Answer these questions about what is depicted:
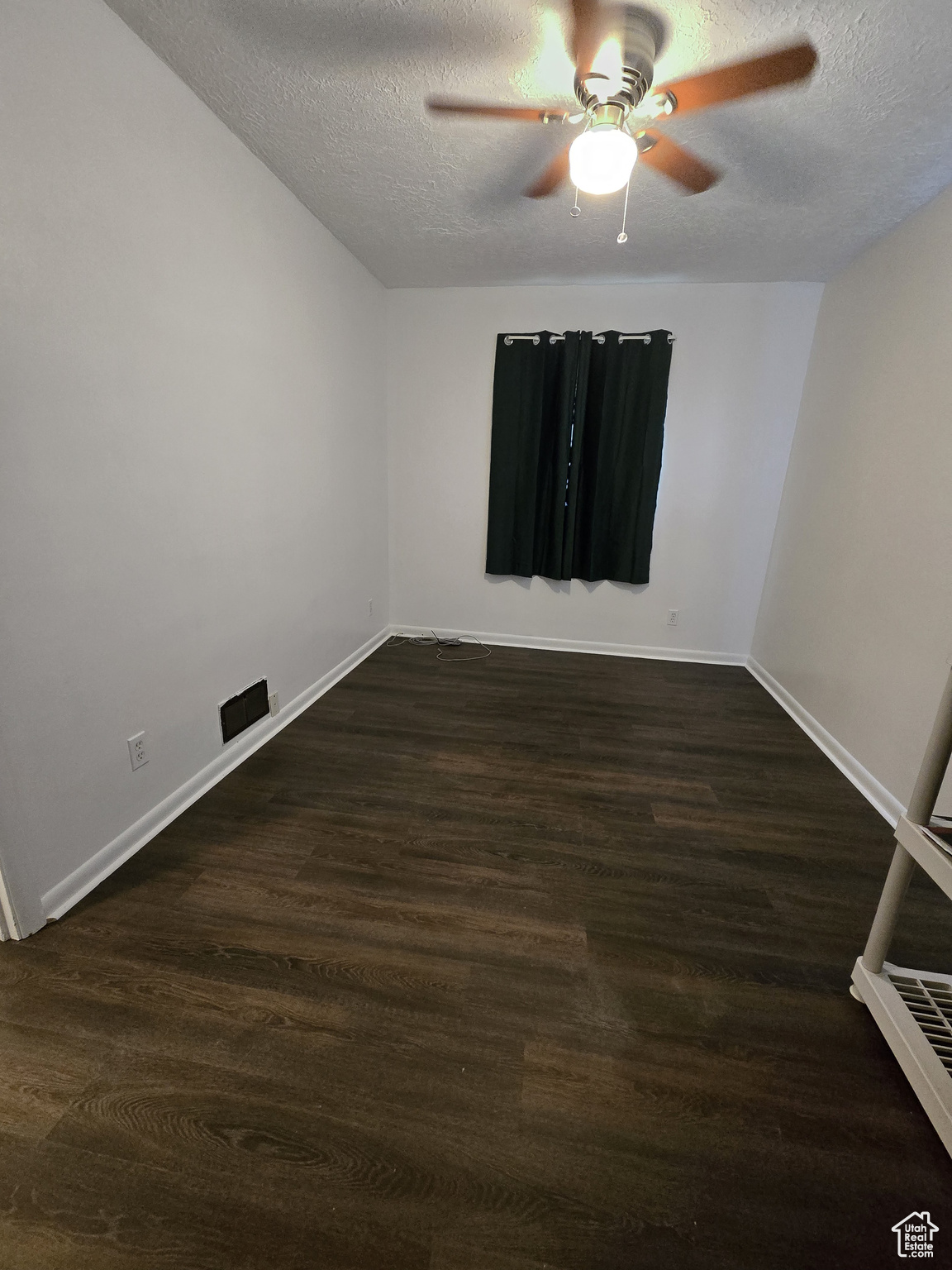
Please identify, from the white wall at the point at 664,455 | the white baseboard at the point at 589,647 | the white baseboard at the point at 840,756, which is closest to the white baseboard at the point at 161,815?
the white baseboard at the point at 589,647

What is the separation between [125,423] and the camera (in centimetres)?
164

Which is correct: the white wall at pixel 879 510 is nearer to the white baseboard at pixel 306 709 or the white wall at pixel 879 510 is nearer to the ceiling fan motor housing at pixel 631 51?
the white baseboard at pixel 306 709

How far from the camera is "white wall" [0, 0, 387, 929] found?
1.34 metres

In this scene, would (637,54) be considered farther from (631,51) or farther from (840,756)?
(840,756)

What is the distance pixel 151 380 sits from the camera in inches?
67.7

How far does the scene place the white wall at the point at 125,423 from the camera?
1.34 metres

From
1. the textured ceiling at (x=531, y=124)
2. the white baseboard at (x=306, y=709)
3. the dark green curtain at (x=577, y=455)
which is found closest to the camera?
the textured ceiling at (x=531, y=124)

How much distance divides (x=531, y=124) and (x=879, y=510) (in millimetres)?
2146

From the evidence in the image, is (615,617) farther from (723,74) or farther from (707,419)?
(723,74)

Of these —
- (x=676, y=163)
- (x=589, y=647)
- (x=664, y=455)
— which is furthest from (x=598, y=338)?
(x=589, y=647)

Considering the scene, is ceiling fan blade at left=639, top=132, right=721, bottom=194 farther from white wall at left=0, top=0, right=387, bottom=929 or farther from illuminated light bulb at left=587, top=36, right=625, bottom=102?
white wall at left=0, top=0, right=387, bottom=929

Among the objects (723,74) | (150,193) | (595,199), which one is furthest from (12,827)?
(595,199)

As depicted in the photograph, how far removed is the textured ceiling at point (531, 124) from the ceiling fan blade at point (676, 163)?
7cm

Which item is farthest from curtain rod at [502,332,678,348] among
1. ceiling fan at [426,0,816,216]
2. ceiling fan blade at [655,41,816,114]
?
ceiling fan blade at [655,41,816,114]
